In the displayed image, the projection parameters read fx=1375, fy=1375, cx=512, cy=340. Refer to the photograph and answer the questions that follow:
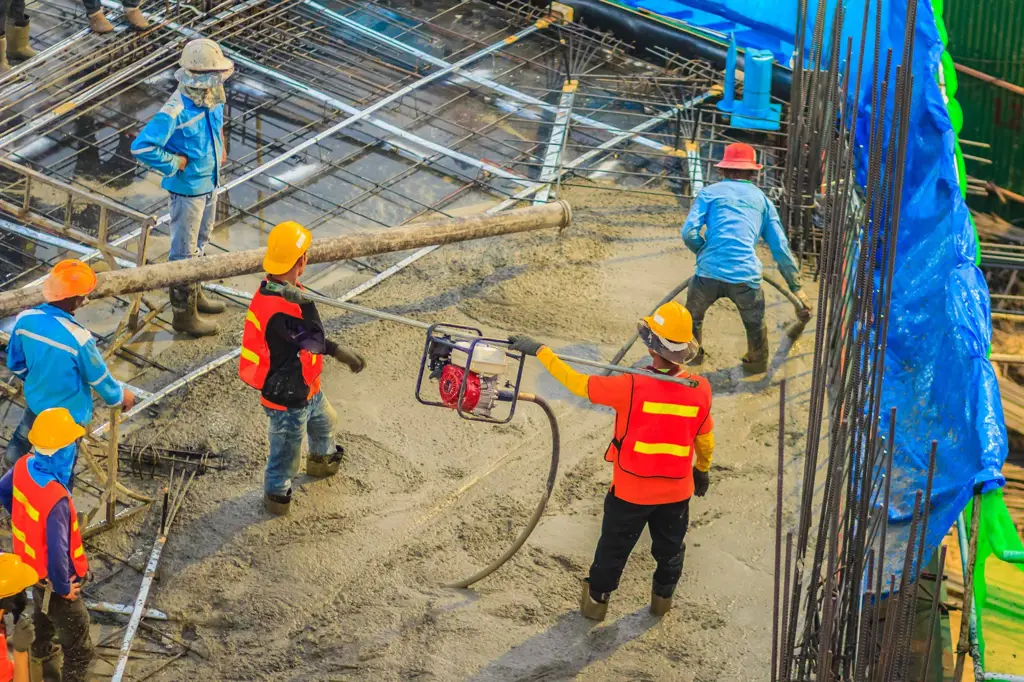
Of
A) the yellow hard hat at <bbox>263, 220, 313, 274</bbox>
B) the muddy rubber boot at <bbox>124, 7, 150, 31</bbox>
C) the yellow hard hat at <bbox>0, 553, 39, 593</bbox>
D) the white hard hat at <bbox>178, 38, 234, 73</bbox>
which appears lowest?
the yellow hard hat at <bbox>0, 553, 39, 593</bbox>

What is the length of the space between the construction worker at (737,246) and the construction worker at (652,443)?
2.11 metres

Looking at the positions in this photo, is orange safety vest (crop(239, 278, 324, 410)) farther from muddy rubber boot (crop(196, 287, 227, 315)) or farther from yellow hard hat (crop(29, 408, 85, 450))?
muddy rubber boot (crop(196, 287, 227, 315))

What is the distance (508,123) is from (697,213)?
3.90 meters

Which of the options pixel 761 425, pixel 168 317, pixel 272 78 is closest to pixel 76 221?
pixel 168 317

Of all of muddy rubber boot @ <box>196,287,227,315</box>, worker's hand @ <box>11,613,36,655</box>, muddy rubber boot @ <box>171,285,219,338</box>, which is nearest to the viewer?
worker's hand @ <box>11,613,36,655</box>

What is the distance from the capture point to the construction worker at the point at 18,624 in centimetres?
674

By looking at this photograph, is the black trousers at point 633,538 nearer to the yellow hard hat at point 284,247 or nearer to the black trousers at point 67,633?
the yellow hard hat at point 284,247

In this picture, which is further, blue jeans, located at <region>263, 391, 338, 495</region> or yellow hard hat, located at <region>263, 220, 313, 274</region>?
blue jeans, located at <region>263, 391, 338, 495</region>

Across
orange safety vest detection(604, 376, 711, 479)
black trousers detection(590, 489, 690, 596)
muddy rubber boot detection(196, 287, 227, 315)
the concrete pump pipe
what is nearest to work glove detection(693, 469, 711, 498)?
black trousers detection(590, 489, 690, 596)

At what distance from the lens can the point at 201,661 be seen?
755 centimetres

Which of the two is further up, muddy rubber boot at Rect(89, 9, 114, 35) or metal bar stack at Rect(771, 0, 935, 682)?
muddy rubber boot at Rect(89, 9, 114, 35)

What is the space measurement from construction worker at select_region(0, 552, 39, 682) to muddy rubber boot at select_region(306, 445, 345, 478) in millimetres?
2252

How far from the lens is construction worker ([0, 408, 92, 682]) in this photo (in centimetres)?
702

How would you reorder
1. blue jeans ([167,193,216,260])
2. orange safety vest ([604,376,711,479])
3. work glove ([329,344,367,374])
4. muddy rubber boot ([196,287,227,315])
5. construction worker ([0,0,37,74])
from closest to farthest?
orange safety vest ([604,376,711,479])
work glove ([329,344,367,374])
blue jeans ([167,193,216,260])
muddy rubber boot ([196,287,227,315])
construction worker ([0,0,37,74])
